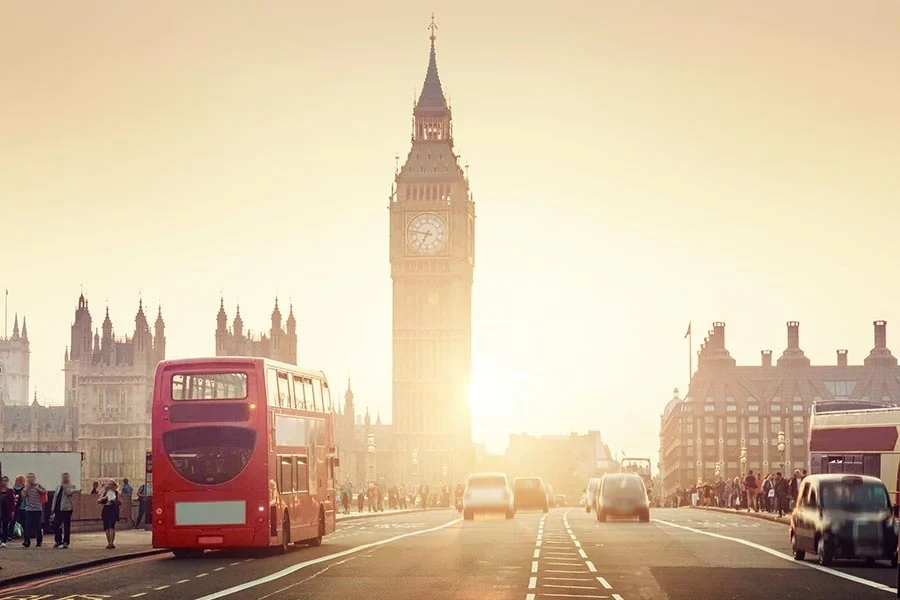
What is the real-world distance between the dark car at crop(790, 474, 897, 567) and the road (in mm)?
422

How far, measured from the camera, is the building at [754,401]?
184 meters

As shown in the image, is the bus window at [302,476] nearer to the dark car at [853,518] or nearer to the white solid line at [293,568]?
the white solid line at [293,568]

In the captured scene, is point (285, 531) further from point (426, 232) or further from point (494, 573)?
point (426, 232)

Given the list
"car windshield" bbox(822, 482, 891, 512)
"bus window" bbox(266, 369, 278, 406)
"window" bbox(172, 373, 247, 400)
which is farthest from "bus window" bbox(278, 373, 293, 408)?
"car windshield" bbox(822, 482, 891, 512)

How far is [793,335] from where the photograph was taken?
189 metres

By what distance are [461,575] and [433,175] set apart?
132 metres

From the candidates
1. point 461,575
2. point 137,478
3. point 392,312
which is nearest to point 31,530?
point 461,575

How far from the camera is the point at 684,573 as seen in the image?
91.8 ft

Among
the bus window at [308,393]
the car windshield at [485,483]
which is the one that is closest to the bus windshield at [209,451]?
the bus window at [308,393]

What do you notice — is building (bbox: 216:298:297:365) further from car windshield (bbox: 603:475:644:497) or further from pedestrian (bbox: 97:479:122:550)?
pedestrian (bbox: 97:479:122:550)

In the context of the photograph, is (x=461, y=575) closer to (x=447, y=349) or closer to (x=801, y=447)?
(x=447, y=349)

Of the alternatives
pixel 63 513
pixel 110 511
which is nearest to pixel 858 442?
pixel 110 511

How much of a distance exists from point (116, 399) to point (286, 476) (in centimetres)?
10228

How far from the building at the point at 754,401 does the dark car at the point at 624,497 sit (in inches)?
5105
